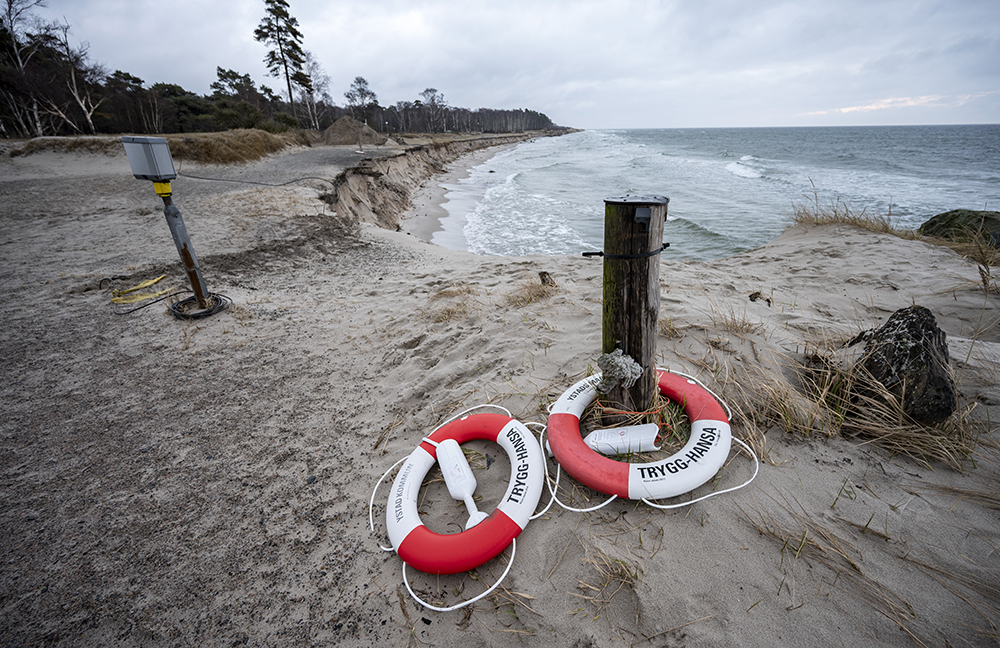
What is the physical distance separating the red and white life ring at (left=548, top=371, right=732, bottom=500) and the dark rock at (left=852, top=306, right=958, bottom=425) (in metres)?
0.92

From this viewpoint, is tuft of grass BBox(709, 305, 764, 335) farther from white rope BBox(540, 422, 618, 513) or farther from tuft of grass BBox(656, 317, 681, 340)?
white rope BBox(540, 422, 618, 513)

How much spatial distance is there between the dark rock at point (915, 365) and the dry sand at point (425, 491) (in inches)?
10.9

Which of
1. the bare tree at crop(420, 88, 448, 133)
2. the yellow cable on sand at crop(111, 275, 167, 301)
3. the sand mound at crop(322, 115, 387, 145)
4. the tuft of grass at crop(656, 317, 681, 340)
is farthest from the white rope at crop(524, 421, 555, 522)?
the bare tree at crop(420, 88, 448, 133)

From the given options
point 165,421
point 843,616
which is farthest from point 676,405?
point 165,421

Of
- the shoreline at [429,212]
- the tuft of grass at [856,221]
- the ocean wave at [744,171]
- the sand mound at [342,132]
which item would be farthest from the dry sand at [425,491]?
the sand mound at [342,132]

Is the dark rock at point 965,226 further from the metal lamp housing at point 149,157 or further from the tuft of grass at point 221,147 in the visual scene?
the tuft of grass at point 221,147

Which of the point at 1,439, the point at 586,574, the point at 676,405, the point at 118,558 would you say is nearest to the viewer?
the point at 586,574

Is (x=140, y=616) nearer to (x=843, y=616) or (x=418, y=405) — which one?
(x=418, y=405)

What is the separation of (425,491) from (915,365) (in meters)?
2.65

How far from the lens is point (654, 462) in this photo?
5.67 ft

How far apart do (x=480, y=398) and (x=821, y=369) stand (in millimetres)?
2106

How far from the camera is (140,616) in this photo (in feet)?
4.80

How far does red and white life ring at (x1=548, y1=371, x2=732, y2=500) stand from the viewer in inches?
63.6

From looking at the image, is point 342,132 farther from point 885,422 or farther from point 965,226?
point 885,422
